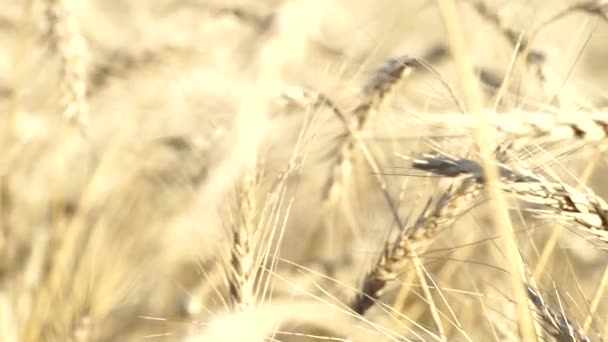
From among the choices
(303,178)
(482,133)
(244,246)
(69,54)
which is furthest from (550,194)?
(303,178)

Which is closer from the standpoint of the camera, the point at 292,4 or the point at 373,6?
the point at 292,4

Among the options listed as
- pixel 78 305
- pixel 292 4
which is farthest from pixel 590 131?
pixel 78 305

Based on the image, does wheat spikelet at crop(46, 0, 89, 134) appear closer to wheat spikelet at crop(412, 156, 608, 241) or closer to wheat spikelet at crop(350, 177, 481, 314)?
wheat spikelet at crop(350, 177, 481, 314)

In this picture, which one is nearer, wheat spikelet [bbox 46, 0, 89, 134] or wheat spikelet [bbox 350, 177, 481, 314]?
wheat spikelet [bbox 350, 177, 481, 314]

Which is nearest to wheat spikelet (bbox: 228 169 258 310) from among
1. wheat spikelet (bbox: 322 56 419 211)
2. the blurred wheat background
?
the blurred wheat background

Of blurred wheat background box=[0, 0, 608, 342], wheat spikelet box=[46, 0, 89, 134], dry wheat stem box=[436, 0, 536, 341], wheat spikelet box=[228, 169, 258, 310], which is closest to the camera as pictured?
dry wheat stem box=[436, 0, 536, 341]

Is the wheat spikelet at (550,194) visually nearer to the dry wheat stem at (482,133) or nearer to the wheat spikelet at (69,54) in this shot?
the dry wheat stem at (482,133)

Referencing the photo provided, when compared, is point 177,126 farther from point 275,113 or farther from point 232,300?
point 232,300

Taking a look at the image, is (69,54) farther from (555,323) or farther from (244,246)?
(555,323)
